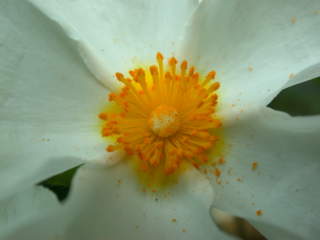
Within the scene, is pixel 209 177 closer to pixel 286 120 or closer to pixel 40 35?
pixel 286 120

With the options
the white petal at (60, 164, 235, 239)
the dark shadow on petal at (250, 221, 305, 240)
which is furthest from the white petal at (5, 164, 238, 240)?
the dark shadow on petal at (250, 221, 305, 240)

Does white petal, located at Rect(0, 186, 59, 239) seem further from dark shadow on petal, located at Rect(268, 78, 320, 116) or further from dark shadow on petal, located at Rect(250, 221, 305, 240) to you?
dark shadow on petal, located at Rect(268, 78, 320, 116)

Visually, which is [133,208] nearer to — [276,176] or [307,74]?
[276,176]

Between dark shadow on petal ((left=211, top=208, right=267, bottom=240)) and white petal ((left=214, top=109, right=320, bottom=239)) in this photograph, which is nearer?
white petal ((left=214, top=109, right=320, bottom=239))

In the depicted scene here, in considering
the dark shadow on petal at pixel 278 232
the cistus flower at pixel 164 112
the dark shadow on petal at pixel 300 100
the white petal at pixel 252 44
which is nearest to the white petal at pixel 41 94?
the cistus flower at pixel 164 112

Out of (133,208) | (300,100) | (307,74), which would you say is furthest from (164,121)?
(300,100)

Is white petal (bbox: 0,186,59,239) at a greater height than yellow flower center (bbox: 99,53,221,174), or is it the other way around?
yellow flower center (bbox: 99,53,221,174)

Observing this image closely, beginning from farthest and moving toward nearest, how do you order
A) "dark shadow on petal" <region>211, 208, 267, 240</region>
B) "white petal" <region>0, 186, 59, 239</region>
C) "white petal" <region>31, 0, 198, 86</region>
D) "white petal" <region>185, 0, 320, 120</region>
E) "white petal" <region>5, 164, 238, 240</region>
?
"dark shadow on petal" <region>211, 208, 267, 240</region> → "white petal" <region>31, 0, 198, 86</region> → "white petal" <region>185, 0, 320, 120</region> → "white petal" <region>5, 164, 238, 240</region> → "white petal" <region>0, 186, 59, 239</region>
